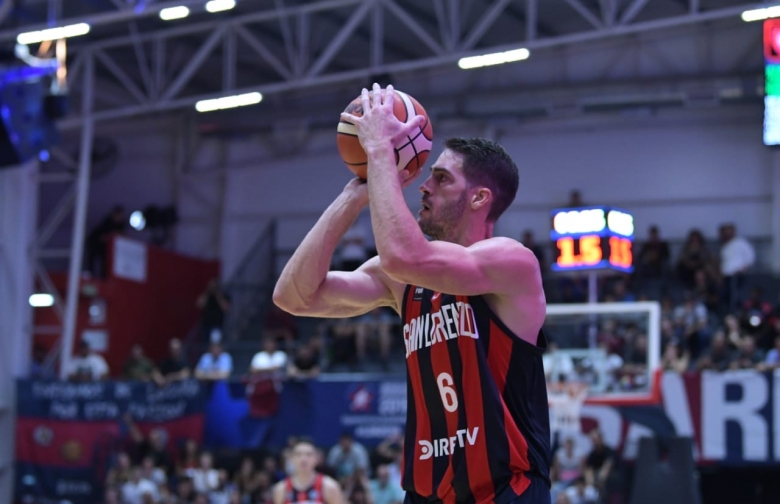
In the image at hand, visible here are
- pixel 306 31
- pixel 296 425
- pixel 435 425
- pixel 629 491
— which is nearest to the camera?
pixel 435 425

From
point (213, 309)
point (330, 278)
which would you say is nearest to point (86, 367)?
point (213, 309)

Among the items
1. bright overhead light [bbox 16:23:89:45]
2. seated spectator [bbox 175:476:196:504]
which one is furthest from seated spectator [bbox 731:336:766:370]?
bright overhead light [bbox 16:23:89:45]

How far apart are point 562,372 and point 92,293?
10.7 m

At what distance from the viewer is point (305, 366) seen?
1756cm

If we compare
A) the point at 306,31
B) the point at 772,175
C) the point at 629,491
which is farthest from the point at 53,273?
the point at 772,175

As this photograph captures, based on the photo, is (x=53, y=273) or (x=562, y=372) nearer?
(x=562, y=372)

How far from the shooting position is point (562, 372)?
1517 centimetres

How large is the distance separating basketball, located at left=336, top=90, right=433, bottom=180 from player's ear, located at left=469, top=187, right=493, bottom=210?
9.3 inches

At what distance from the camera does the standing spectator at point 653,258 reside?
69.1ft

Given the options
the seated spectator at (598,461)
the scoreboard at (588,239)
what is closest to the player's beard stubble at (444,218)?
the seated spectator at (598,461)

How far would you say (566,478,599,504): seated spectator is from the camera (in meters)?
13.7

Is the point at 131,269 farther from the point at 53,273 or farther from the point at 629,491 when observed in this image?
the point at 629,491

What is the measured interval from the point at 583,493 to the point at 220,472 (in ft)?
17.8

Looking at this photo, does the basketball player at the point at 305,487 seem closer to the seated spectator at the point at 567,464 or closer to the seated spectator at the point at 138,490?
the seated spectator at the point at 567,464
